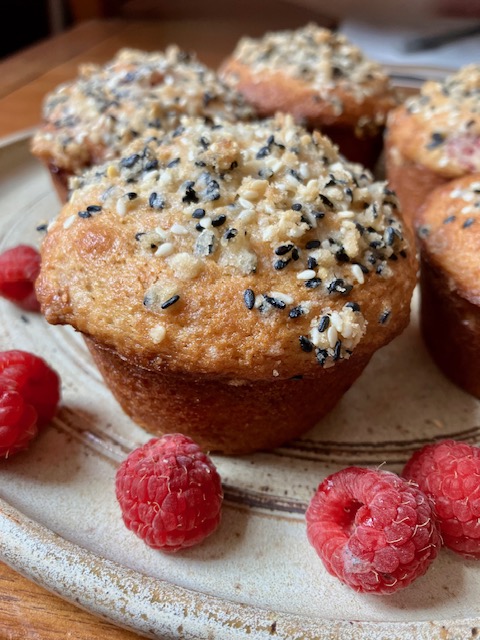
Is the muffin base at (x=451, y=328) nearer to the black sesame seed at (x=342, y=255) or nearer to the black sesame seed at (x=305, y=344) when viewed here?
the black sesame seed at (x=342, y=255)

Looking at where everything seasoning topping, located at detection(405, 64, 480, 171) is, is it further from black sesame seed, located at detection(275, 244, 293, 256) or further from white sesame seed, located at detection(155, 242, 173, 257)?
white sesame seed, located at detection(155, 242, 173, 257)

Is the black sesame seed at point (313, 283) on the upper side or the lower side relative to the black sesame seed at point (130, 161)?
lower

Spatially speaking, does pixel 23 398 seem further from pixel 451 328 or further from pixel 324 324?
pixel 451 328

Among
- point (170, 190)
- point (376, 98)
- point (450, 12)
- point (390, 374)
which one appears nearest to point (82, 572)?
point (170, 190)

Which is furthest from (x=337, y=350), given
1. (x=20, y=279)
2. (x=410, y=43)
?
(x=410, y=43)

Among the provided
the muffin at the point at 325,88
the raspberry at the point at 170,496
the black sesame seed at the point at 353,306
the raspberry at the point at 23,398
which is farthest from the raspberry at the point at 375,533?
the muffin at the point at 325,88

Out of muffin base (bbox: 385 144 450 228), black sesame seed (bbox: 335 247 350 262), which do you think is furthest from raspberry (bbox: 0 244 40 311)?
muffin base (bbox: 385 144 450 228)
